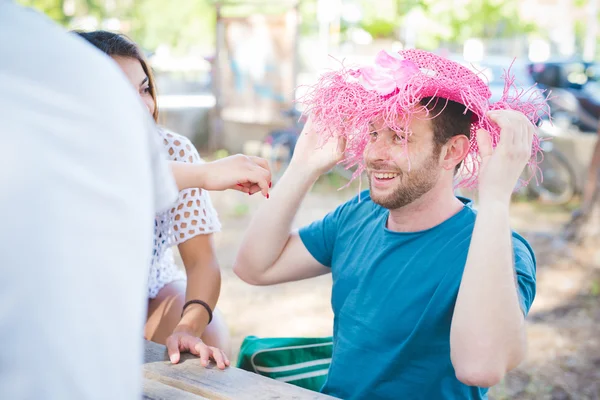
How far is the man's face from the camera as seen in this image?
6.33ft

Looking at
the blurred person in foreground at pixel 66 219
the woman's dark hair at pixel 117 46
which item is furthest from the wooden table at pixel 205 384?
the woman's dark hair at pixel 117 46

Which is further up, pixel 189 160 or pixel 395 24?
pixel 395 24

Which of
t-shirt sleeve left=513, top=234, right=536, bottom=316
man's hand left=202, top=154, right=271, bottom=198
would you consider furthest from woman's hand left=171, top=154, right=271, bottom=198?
t-shirt sleeve left=513, top=234, right=536, bottom=316

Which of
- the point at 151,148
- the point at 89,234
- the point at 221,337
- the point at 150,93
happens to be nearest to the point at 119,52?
the point at 150,93

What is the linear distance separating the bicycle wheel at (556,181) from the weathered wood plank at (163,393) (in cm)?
746

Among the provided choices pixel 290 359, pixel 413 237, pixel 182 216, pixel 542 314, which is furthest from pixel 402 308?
pixel 542 314

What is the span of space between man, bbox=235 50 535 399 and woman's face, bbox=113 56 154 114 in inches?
22.6

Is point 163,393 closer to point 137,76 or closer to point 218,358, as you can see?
point 218,358

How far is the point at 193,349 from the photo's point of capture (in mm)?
1807

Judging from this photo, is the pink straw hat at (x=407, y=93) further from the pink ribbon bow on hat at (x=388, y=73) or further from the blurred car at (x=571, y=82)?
the blurred car at (x=571, y=82)

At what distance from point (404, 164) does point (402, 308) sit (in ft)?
1.41

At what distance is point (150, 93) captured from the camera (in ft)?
7.79

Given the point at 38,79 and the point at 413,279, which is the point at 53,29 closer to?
the point at 38,79

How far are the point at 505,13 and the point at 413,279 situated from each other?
1717 centimetres
